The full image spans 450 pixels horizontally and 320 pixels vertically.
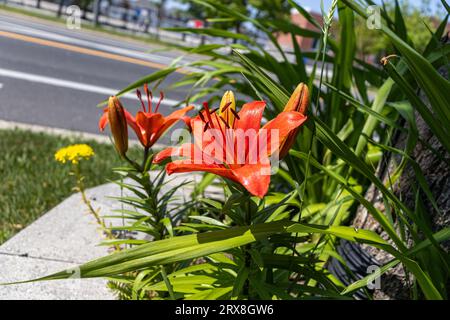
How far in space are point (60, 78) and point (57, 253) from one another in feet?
15.8

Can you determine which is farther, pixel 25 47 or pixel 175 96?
pixel 25 47

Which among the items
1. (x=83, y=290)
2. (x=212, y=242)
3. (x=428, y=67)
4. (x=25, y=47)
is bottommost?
(x=83, y=290)

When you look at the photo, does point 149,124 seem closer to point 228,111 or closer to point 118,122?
point 118,122

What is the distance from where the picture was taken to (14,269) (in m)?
1.43

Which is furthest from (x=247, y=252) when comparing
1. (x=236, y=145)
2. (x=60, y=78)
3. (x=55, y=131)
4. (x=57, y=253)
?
(x=60, y=78)

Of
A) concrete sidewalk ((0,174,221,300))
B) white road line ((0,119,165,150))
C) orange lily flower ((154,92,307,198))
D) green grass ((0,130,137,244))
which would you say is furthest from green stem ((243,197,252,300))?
white road line ((0,119,165,150))

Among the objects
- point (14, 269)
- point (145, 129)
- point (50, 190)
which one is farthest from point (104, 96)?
point (145, 129)

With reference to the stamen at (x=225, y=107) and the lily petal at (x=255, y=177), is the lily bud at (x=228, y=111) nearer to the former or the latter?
the stamen at (x=225, y=107)

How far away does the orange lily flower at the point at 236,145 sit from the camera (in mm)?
640

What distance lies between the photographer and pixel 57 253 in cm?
159

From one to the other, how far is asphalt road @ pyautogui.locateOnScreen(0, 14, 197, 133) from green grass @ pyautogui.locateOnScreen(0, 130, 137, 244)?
75 centimetres
